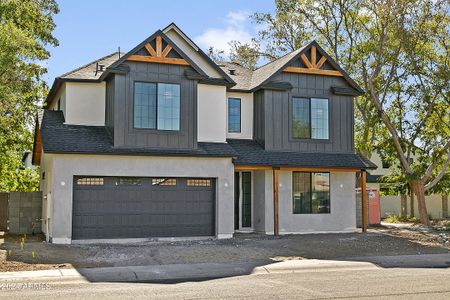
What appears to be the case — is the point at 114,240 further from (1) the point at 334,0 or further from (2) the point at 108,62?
(1) the point at 334,0

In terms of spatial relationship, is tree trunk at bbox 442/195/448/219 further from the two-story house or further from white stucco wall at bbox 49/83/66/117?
white stucco wall at bbox 49/83/66/117

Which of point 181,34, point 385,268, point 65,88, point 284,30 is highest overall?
point 284,30

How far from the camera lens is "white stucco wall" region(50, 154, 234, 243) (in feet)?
62.8

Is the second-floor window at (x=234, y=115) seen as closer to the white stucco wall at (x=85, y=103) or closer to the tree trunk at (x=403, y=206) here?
the white stucco wall at (x=85, y=103)

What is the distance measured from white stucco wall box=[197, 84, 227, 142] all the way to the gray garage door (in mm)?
2003

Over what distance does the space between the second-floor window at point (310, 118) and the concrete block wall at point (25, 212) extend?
10.5m

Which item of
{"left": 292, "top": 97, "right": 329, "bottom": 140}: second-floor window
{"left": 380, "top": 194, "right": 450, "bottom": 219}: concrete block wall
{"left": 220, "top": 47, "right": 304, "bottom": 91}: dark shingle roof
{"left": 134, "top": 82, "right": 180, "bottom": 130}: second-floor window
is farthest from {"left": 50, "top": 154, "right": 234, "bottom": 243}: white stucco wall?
{"left": 380, "top": 194, "right": 450, "bottom": 219}: concrete block wall

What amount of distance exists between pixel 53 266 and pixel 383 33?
67.9 feet

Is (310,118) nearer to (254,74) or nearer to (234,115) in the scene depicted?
(234,115)

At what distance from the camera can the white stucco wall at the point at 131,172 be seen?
19.2 m

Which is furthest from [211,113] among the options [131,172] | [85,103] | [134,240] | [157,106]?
[134,240]

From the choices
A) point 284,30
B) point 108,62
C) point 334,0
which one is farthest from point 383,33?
point 108,62

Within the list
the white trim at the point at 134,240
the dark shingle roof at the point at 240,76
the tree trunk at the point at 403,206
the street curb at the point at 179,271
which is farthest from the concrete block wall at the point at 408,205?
the street curb at the point at 179,271

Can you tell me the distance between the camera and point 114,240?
19.9 m
